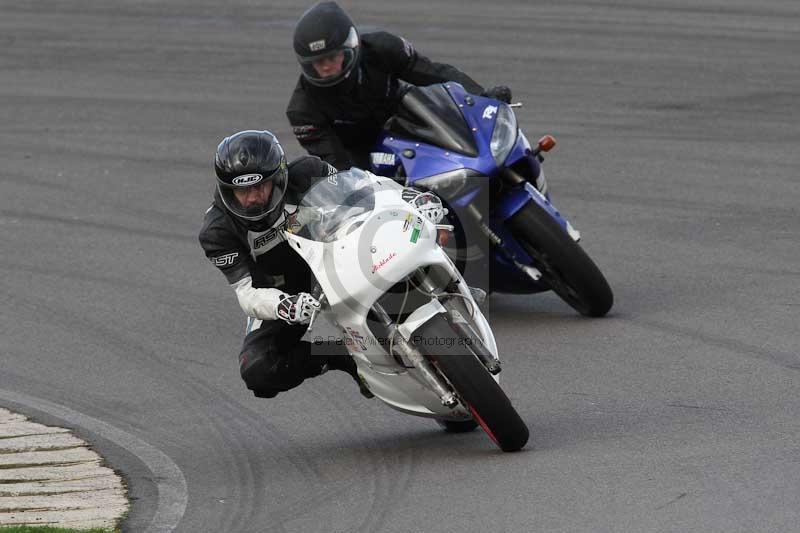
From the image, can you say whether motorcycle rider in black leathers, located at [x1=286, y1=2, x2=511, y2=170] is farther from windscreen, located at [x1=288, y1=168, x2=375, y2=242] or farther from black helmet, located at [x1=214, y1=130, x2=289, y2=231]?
black helmet, located at [x1=214, y1=130, x2=289, y2=231]

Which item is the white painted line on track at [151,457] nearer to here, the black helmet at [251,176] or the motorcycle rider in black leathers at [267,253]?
the motorcycle rider in black leathers at [267,253]

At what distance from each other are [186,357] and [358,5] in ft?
40.4

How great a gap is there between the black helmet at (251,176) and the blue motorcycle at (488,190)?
6.72 ft

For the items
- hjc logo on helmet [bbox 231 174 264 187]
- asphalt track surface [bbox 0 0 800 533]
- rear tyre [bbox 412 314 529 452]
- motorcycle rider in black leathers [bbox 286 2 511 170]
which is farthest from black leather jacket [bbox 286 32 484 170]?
rear tyre [bbox 412 314 529 452]

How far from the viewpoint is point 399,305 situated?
6.53 meters

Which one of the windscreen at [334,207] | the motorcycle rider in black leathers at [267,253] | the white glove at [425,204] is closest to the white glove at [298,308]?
the motorcycle rider in black leathers at [267,253]

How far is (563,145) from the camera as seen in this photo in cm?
1343

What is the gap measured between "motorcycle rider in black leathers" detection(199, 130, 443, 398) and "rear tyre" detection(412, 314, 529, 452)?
0.54m

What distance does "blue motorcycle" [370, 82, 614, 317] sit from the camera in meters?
A: 8.53

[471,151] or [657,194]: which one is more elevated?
[471,151]

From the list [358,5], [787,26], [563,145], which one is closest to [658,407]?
[563,145]

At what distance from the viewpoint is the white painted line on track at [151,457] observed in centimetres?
629

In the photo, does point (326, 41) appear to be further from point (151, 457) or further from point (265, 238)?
point (151, 457)

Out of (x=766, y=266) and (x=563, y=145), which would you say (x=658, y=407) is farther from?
(x=563, y=145)
